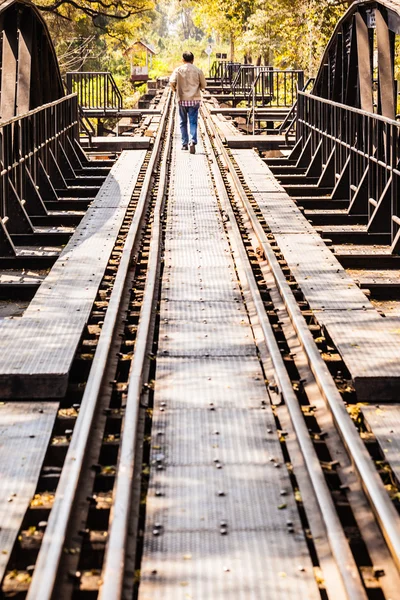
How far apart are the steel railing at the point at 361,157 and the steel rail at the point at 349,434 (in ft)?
9.52

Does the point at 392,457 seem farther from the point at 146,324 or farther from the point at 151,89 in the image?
the point at 151,89

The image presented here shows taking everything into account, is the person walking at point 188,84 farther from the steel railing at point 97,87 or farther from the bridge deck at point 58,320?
the bridge deck at point 58,320

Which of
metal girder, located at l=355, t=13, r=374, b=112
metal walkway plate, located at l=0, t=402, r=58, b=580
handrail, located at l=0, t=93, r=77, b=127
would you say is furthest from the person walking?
metal walkway plate, located at l=0, t=402, r=58, b=580

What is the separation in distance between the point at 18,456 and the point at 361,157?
908cm

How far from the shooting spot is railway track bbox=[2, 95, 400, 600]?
382 cm

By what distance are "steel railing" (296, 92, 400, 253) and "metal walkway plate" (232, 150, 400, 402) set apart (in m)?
0.98

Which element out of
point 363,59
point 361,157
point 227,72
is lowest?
point 361,157

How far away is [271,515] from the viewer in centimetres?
426

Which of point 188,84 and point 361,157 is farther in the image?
point 188,84

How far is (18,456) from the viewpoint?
4.99 metres

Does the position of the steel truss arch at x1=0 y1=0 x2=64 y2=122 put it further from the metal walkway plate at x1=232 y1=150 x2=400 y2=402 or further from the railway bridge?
the metal walkway plate at x1=232 y1=150 x2=400 y2=402

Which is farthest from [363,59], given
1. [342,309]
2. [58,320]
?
[58,320]

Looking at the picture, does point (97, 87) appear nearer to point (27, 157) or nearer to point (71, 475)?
point (27, 157)

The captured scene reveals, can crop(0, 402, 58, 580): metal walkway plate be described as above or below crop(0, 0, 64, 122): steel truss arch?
below
